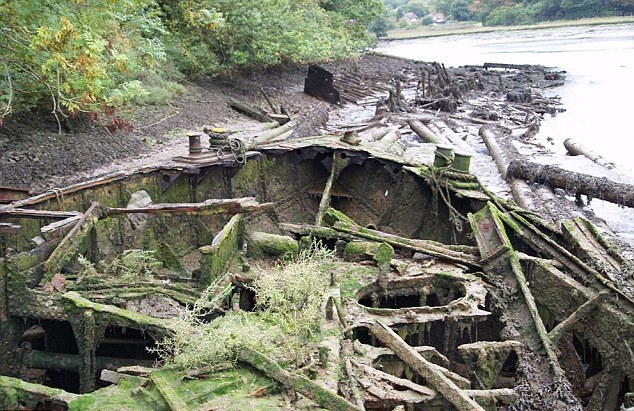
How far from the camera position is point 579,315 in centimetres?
702

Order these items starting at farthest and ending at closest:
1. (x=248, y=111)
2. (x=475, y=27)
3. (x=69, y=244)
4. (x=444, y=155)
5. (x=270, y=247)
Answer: (x=475, y=27) → (x=248, y=111) → (x=444, y=155) → (x=270, y=247) → (x=69, y=244)

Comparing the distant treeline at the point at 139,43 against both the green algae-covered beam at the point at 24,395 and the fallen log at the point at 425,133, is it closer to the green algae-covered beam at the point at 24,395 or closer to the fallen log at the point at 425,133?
the fallen log at the point at 425,133

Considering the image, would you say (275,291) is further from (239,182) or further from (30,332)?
(239,182)

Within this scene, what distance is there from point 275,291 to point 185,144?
11.1 metres

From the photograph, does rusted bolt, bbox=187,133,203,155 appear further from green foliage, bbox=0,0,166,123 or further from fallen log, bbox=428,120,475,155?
fallen log, bbox=428,120,475,155

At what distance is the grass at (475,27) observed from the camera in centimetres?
8200

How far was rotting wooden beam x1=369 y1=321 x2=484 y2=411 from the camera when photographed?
539 cm

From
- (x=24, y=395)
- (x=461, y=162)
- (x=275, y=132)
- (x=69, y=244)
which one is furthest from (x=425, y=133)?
(x=24, y=395)

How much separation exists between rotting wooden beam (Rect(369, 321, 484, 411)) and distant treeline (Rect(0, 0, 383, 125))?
6300mm

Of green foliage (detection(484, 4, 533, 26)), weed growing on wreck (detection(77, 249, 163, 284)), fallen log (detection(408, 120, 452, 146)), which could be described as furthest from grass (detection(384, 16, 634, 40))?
weed growing on wreck (detection(77, 249, 163, 284))

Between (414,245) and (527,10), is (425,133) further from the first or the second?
(527,10)

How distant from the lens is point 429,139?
23.4 metres

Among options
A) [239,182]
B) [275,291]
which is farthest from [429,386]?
[239,182]

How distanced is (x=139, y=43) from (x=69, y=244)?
10.9 m
